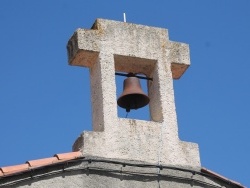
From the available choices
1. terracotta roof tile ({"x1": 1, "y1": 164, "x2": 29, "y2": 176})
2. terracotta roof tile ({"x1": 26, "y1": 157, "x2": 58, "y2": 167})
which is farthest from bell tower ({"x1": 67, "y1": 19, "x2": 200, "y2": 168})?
terracotta roof tile ({"x1": 1, "y1": 164, "x2": 29, "y2": 176})

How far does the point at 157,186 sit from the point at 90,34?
219 cm

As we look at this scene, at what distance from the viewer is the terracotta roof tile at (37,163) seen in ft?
39.1

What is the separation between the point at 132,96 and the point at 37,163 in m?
2.05

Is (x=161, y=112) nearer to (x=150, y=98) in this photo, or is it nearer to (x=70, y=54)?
(x=150, y=98)

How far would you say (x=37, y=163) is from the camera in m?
12.2

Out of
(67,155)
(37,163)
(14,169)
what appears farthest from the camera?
(67,155)

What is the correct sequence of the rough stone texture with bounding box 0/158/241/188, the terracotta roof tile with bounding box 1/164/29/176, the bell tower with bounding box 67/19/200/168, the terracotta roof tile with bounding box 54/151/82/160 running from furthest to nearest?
the bell tower with bounding box 67/19/200/168 < the terracotta roof tile with bounding box 54/151/82/160 < the rough stone texture with bounding box 0/158/241/188 < the terracotta roof tile with bounding box 1/164/29/176

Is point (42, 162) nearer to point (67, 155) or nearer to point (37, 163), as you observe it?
point (37, 163)

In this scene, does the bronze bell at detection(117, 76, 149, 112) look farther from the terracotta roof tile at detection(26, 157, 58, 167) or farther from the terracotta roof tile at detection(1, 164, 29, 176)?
the terracotta roof tile at detection(1, 164, 29, 176)

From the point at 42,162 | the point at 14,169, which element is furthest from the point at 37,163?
the point at 14,169

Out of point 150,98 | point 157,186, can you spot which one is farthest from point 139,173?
point 150,98

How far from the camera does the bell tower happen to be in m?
12.8

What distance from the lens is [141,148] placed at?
505 inches

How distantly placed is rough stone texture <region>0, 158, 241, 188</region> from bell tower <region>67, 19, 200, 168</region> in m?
0.14
